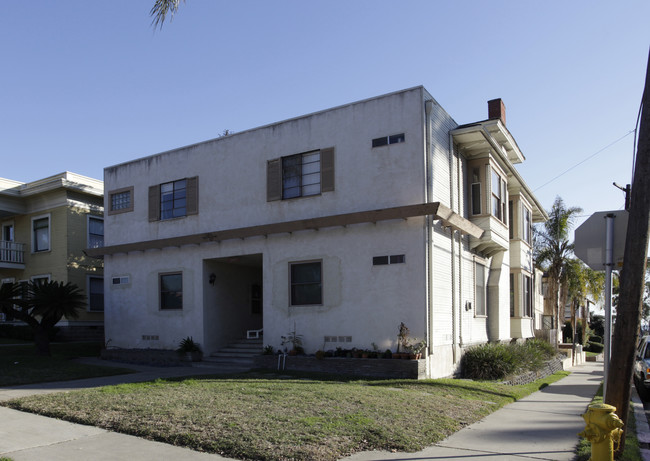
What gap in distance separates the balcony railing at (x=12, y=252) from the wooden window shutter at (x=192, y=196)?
13.1 metres

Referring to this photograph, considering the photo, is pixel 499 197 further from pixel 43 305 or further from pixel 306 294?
pixel 43 305

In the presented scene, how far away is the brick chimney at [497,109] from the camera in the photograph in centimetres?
2162

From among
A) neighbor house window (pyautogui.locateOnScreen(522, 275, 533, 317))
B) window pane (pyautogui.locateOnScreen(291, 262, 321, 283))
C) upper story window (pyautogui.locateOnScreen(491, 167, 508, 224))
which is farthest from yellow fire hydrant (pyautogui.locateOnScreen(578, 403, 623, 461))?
neighbor house window (pyautogui.locateOnScreen(522, 275, 533, 317))

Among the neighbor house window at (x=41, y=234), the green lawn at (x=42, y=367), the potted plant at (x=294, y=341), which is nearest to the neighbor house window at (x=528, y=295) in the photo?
the potted plant at (x=294, y=341)

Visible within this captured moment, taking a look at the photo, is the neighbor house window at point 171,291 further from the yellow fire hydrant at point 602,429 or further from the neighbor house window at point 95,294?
the yellow fire hydrant at point 602,429

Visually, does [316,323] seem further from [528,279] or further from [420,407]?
[528,279]

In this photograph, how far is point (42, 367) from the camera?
15500 millimetres

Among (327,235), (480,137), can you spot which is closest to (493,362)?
(327,235)

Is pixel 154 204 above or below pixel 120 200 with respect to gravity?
below

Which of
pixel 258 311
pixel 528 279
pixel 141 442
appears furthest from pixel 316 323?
pixel 528 279

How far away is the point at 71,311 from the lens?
1873 cm

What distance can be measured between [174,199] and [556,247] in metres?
22.7

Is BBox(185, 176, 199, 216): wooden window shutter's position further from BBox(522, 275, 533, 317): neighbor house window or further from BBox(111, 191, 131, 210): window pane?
BBox(522, 275, 533, 317): neighbor house window

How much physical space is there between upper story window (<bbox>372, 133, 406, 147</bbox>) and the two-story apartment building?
0.18 ft
